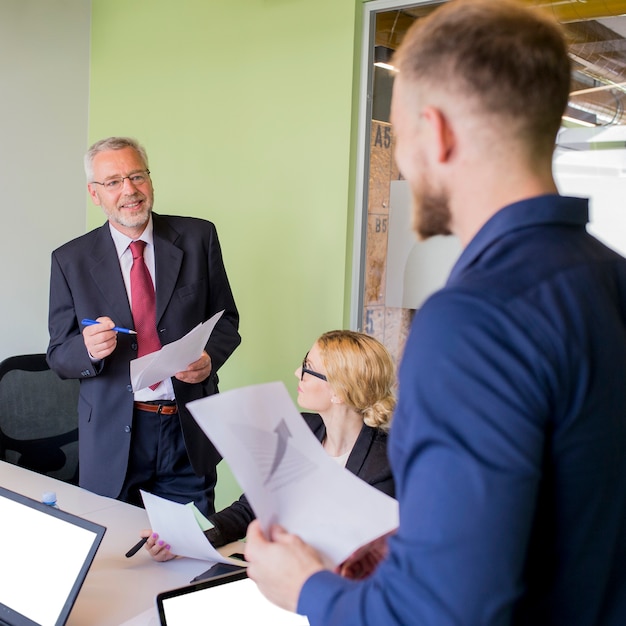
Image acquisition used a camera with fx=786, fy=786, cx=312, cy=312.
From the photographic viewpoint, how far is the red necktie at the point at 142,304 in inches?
119

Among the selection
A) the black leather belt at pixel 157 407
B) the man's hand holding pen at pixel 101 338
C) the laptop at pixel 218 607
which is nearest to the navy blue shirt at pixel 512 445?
the laptop at pixel 218 607

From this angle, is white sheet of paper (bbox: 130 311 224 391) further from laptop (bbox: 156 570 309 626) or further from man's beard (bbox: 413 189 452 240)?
man's beard (bbox: 413 189 452 240)

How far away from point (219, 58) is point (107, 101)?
2.94 ft

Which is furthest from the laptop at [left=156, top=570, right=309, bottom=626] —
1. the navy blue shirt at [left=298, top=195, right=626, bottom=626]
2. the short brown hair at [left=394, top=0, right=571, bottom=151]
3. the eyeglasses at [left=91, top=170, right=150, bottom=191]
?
the eyeglasses at [left=91, top=170, right=150, bottom=191]

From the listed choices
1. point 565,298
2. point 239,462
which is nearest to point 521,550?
point 565,298

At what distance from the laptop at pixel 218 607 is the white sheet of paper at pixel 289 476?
65 centimetres

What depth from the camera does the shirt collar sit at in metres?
0.86

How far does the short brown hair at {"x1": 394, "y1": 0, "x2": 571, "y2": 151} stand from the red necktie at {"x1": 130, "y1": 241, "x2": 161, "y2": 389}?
7.49ft

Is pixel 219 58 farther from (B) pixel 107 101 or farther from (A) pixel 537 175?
(A) pixel 537 175

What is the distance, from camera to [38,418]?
3646 millimetres

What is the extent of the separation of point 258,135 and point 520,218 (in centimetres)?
324

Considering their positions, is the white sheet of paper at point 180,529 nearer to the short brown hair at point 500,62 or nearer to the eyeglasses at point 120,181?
the short brown hair at point 500,62

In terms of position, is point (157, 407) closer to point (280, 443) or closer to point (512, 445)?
point (280, 443)

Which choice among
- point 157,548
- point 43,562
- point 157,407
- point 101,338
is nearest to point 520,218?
point 43,562
